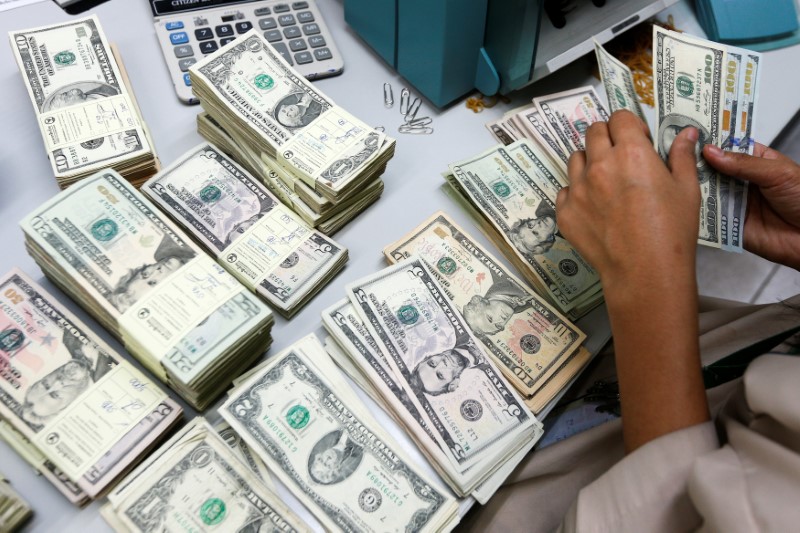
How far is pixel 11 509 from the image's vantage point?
64 centimetres

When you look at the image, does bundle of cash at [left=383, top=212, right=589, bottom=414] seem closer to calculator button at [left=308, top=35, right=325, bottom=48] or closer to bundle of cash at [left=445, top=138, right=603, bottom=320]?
bundle of cash at [left=445, top=138, right=603, bottom=320]

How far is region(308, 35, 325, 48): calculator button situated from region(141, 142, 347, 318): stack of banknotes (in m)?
0.28

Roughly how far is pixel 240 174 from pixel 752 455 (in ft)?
2.29

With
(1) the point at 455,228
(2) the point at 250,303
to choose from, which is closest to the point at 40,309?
(2) the point at 250,303

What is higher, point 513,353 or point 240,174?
point 240,174

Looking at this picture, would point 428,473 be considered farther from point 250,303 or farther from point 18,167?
point 18,167

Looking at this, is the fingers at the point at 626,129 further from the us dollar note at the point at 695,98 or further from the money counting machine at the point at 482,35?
the money counting machine at the point at 482,35

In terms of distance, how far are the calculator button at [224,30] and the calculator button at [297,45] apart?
3.9 inches

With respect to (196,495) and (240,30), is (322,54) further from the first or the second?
(196,495)

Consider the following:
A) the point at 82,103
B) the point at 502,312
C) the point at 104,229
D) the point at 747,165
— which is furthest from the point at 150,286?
the point at 747,165

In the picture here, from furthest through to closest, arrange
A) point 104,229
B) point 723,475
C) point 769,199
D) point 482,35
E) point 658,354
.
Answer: point 482,35 → point 769,199 → point 104,229 → point 658,354 → point 723,475

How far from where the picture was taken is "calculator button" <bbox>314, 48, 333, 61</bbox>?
1.04 metres

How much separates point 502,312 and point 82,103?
2.13 feet

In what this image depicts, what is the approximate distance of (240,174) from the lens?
90 centimetres
